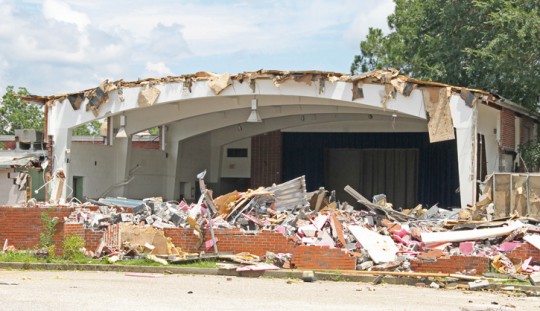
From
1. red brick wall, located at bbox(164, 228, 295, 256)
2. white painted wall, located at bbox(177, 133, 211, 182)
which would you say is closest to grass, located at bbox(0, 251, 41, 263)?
red brick wall, located at bbox(164, 228, 295, 256)

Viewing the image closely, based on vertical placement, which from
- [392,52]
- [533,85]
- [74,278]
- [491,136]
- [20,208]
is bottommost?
[74,278]

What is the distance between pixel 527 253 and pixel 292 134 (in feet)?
73.6

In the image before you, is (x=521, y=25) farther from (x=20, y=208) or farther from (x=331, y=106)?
(x=20, y=208)

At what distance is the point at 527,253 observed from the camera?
58.1 ft

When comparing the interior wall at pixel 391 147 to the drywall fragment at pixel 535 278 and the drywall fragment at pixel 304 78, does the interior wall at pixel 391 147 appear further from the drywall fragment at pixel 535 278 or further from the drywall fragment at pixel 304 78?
the drywall fragment at pixel 535 278

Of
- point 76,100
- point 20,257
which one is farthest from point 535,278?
point 76,100

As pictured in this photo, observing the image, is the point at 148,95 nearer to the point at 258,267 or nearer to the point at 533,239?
the point at 258,267

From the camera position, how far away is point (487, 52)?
30.7m

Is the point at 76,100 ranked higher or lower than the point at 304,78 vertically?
lower

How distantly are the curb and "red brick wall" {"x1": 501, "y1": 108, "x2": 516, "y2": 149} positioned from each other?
42.6 ft

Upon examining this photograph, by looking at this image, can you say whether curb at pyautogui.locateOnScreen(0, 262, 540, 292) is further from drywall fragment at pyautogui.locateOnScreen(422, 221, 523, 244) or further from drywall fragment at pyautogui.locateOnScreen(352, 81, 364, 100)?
drywall fragment at pyautogui.locateOnScreen(352, 81, 364, 100)

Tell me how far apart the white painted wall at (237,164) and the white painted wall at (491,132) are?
14.3m

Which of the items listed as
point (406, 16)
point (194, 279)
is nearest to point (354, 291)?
point (194, 279)

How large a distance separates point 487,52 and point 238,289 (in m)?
18.4
